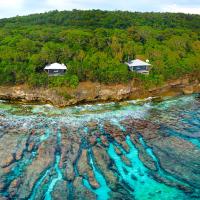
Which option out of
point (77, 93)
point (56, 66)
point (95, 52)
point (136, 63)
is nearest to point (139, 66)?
point (136, 63)

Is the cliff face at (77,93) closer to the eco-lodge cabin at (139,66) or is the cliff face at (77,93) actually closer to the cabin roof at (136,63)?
the eco-lodge cabin at (139,66)

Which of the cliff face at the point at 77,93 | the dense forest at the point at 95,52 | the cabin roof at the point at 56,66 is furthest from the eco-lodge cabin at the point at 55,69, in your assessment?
the cliff face at the point at 77,93

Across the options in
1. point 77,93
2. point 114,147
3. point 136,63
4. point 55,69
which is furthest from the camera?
point 136,63

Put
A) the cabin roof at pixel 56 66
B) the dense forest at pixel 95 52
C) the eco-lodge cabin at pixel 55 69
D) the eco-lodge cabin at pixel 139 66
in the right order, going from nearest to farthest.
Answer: the dense forest at pixel 95 52 → the eco-lodge cabin at pixel 55 69 → the cabin roof at pixel 56 66 → the eco-lodge cabin at pixel 139 66

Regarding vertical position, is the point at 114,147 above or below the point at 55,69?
below

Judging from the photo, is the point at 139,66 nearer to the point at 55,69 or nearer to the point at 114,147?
the point at 55,69

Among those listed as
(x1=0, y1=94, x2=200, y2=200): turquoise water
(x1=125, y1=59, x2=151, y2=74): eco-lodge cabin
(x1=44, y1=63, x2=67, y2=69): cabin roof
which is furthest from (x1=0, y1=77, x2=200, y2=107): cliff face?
(x1=44, y1=63, x2=67, y2=69): cabin roof

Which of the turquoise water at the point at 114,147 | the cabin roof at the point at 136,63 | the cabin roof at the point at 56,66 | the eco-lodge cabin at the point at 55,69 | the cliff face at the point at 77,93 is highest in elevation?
→ the cabin roof at the point at 136,63
